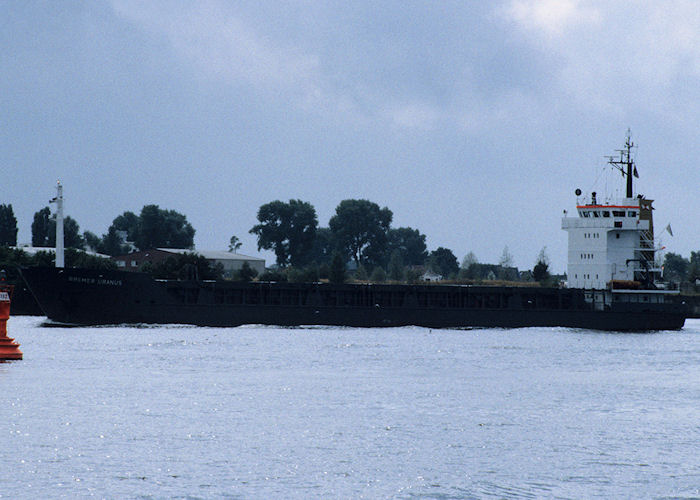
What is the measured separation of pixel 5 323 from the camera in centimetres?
4097

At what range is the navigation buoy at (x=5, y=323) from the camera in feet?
130

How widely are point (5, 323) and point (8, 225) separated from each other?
131644 millimetres

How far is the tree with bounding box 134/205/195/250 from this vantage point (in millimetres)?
186125

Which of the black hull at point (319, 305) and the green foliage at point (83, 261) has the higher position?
the green foliage at point (83, 261)

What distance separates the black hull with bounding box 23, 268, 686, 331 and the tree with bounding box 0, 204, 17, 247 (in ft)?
325

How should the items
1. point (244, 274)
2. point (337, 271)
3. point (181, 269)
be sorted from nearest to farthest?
point (181, 269) → point (244, 274) → point (337, 271)

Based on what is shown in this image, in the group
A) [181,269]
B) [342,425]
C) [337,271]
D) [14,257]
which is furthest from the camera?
[337,271]

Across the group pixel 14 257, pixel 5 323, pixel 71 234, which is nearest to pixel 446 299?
pixel 5 323

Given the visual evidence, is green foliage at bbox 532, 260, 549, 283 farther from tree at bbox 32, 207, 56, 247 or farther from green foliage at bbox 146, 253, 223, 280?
tree at bbox 32, 207, 56, 247

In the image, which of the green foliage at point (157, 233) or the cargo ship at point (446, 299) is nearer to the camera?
the cargo ship at point (446, 299)

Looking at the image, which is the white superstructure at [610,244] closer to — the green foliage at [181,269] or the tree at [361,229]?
the green foliage at [181,269]

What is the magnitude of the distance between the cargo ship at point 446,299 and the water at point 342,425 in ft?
61.1

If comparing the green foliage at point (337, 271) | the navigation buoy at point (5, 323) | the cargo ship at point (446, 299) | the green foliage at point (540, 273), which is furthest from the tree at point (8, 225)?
the navigation buoy at point (5, 323)

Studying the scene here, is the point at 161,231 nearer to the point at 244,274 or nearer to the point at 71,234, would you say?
the point at 71,234
